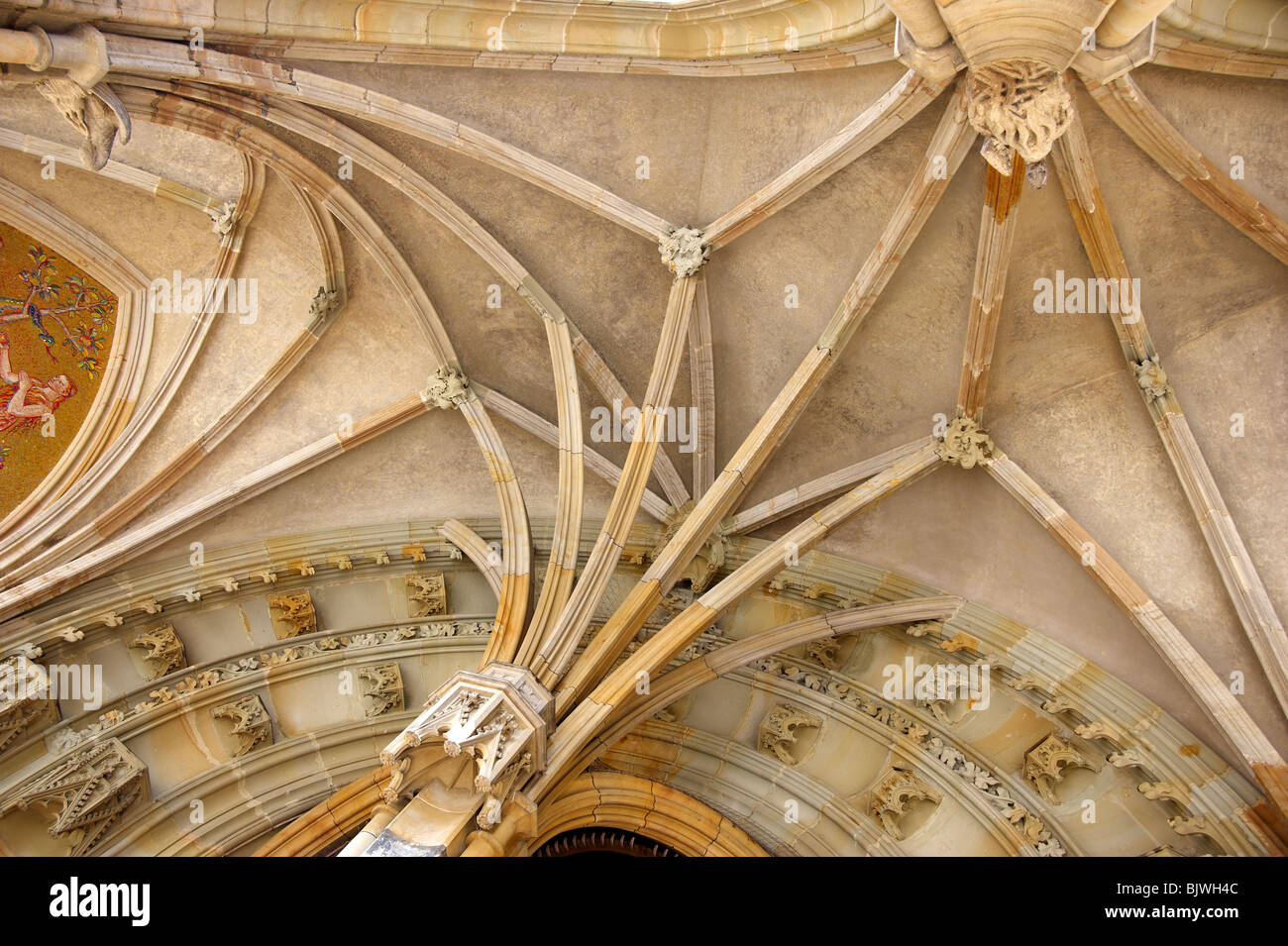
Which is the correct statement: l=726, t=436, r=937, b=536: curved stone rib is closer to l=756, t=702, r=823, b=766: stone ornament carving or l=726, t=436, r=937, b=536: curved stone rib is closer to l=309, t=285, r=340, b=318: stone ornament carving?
l=756, t=702, r=823, b=766: stone ornament carving

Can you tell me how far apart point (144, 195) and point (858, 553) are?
7470mm

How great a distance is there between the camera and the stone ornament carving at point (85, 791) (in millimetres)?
7848

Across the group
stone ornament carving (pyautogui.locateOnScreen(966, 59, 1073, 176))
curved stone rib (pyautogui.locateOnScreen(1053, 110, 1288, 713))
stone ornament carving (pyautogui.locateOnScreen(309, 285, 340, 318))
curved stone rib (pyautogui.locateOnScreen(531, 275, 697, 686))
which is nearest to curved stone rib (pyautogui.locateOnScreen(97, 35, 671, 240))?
curved stone rib (pyautogui.locateOnScreen(531, 275, 697, 686))

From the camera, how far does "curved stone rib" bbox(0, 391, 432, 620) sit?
890cm

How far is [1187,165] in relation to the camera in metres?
7.57

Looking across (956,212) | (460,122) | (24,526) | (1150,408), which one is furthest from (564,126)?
(24,526)

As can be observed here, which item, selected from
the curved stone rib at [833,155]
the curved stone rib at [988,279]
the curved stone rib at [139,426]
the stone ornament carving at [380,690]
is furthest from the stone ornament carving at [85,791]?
the curved stone rib at [988,279]

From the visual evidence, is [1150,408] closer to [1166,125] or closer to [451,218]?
[1166,125]

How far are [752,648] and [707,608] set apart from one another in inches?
27.4

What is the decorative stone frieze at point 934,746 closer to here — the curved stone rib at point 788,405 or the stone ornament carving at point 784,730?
the stone ornament carving at point 784,730

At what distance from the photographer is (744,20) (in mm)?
7758

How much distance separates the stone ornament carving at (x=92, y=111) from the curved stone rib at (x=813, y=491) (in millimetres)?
5517

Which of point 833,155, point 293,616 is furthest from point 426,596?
point 833,155
